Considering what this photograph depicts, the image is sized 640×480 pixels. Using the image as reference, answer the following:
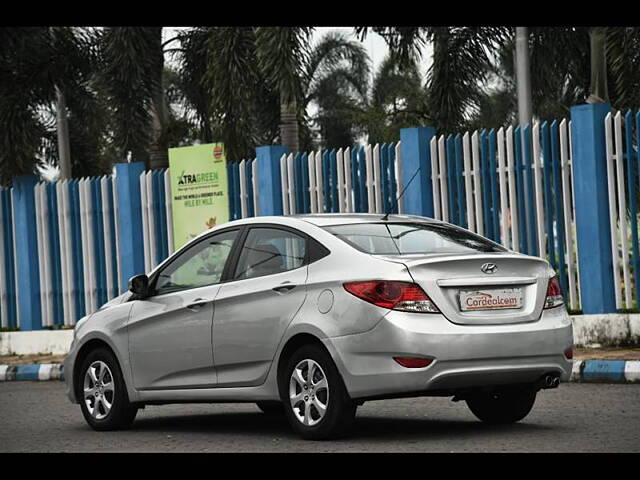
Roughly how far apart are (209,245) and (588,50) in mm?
17483

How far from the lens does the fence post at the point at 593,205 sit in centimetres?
1447

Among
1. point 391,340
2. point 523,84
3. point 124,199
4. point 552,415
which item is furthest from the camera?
point 523,84

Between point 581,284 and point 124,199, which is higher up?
point 124,199

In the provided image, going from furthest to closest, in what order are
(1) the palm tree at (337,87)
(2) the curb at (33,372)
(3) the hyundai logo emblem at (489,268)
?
(1) the palm tree at (337,87) < (2) the curb at (33,372) < (3) the hyundai logo emblem at (489,268)

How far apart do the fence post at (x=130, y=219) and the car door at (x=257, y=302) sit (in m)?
10.5

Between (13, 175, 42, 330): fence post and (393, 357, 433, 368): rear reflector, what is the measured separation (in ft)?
45.7

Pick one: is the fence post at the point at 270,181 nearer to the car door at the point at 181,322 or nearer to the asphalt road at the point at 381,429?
the asphalt road at the point at 381,429

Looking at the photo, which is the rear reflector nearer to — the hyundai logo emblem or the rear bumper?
the rear bumper

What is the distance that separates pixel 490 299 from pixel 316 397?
4.15 feet

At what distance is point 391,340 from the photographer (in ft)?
26.7

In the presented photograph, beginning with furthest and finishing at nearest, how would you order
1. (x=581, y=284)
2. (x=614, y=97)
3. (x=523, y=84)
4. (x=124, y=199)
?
(x=614, y=97) < (x=523, y=84) < (x=124, y=199) < (x=581, y=284)

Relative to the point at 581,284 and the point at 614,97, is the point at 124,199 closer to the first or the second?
the point at 581,284

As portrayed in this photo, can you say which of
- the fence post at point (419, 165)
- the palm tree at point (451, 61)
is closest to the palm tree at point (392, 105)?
the palm tree at point (451, 61)
